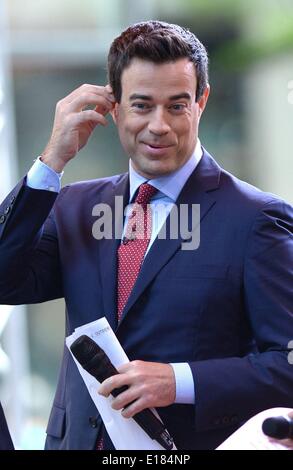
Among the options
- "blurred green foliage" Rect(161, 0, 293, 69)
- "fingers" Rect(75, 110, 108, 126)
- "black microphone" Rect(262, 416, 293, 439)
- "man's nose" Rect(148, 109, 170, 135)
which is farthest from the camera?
"blurred green foliage" Rect(161, 0, 293, 69)

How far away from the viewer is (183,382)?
210 cm

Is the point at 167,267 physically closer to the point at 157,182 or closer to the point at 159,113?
the point at 157,182

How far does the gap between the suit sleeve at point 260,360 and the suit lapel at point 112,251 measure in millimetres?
240

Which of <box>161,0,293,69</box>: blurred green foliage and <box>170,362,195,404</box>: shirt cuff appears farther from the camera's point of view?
<box>161,0,293,69</box>: blurred green foliage

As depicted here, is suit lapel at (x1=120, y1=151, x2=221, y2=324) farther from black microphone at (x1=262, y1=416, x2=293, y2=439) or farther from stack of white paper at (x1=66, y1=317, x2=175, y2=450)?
black microphone at (x1=262, y1=416, x2=293, y2=439)

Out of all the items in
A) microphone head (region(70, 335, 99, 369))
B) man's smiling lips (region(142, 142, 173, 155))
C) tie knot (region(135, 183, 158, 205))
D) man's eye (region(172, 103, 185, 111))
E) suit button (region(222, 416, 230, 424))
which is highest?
man's eye (region(172, 103, 185, 111))

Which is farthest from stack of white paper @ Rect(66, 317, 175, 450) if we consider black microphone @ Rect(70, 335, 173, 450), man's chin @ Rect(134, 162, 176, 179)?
man's chin @ Rect(134, 162, 176, 179)

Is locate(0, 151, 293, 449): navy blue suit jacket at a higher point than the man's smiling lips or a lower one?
lower

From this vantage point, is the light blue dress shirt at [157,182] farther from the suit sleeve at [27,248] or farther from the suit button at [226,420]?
the suit button at [226,420]

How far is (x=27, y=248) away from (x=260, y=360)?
0.59 m

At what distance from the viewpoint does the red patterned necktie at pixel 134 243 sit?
2236 millimetres

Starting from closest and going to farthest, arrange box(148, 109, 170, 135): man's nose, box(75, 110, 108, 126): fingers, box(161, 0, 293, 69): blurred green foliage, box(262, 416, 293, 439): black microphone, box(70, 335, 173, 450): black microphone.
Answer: box(262, 416, 293, 439): black microphone < box(70, 335, 173, 450): black microphone < box(148, 109, 170, 135): man's nose < box(75, 110, 108, 126): fingers < box(161, 0, 293, 69): blurred green foliage

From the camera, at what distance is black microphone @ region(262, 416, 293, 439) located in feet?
5.59

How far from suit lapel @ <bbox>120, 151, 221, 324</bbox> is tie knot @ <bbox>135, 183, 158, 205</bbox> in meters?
0.07
